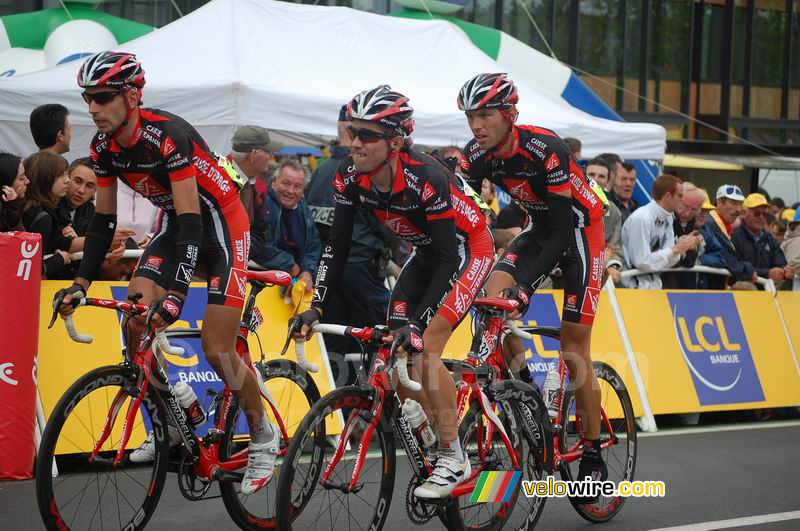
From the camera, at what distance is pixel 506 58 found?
53.8 feet

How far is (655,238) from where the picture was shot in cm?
1093

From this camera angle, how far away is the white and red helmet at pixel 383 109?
5402mm

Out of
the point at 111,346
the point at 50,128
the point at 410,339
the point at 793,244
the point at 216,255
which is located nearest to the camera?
the point at 410,339

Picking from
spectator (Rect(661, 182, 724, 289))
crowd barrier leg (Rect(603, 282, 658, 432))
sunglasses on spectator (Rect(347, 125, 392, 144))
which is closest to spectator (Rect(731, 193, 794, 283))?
spectator (Rect(661, 182, 724, 289))

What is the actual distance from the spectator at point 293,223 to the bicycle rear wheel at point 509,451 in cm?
345

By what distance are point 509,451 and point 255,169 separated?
3998mm

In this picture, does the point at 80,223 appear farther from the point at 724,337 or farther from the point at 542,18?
the point at 542,18

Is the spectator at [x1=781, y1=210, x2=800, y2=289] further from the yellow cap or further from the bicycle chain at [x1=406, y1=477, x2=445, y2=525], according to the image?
the bicycle chain at [x1=406, y1=477, x2=445, y2=525]

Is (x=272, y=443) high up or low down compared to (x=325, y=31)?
down

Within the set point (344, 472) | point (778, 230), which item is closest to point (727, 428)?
point (344, 472)

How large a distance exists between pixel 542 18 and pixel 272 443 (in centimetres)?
2457

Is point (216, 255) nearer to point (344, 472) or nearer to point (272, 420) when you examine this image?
point (272, 420)

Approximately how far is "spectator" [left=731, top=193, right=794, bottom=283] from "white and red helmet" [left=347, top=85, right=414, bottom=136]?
7.61 metres

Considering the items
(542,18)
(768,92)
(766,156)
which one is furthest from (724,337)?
(768,92)
